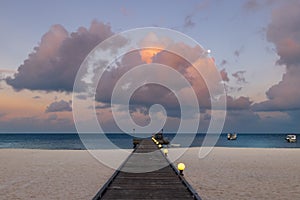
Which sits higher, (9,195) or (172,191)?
(172,191)

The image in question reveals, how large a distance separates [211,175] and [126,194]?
33.1ft

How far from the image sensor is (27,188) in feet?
47.5

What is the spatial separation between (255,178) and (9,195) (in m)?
13.0

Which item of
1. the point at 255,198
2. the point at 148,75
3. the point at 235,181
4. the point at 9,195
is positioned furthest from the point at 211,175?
the point at 148,75

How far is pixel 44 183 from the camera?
624 inches

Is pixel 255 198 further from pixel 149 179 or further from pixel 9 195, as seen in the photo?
pixel 9 195

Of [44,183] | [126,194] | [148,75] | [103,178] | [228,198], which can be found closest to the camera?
[126,194]

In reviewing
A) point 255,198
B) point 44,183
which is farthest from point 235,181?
point 44,183

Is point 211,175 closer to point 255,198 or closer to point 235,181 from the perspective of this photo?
point 235,181

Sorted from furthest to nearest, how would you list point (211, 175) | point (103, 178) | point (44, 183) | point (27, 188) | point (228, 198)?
point (211, 175) < point (103, 178) < point (44, 183) < point (27, 188) < point (228, 198)

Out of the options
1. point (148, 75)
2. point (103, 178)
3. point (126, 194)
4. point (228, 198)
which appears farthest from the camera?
point (148, 75)

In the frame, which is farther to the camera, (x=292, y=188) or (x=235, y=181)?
(x=235, y=181)

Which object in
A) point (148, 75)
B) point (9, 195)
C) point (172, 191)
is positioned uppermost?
point (148, 75)

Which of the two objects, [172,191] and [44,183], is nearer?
[172,191]
